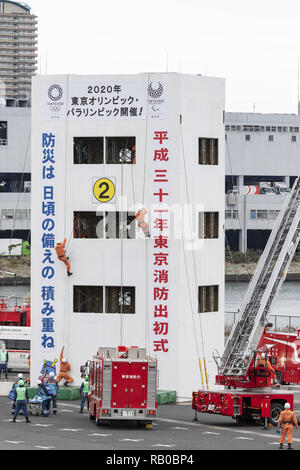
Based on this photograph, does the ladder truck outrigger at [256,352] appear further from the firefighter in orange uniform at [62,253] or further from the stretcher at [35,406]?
the firefighter in orange uniform at [62,253]

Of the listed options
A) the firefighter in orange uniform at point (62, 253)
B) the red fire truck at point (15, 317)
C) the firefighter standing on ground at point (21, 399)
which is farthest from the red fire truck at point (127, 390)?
the red fire truck at point (15, 317)

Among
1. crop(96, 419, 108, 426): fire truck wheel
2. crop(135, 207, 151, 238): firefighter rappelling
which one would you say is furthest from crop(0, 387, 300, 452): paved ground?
crop(135, 207, 151, 238): firefighter rappelling

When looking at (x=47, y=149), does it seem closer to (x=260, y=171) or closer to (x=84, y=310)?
(x=84, y=310)

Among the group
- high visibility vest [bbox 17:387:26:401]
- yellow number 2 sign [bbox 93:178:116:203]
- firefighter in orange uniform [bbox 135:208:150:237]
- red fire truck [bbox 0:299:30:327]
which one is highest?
yellow number 2 sign [bbox 93:178:116:203]

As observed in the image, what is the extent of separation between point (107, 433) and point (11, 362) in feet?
81.8

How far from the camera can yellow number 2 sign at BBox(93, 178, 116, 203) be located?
163 ft

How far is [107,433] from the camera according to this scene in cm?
3716

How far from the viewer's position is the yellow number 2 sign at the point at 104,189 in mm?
49781

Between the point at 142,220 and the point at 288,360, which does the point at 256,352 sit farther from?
the point at 288,360

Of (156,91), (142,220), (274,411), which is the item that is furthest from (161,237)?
(274,411)

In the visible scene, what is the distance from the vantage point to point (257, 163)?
160 metres

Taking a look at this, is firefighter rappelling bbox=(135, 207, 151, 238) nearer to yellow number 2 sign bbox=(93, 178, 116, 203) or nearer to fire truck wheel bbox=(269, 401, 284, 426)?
yellow number 2 sign bbox=(93, 178, 116, 203)

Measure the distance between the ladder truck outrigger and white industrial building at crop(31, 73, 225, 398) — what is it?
5419 millimetres

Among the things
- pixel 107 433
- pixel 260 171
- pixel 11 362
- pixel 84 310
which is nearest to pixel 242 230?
pixel 260 171
